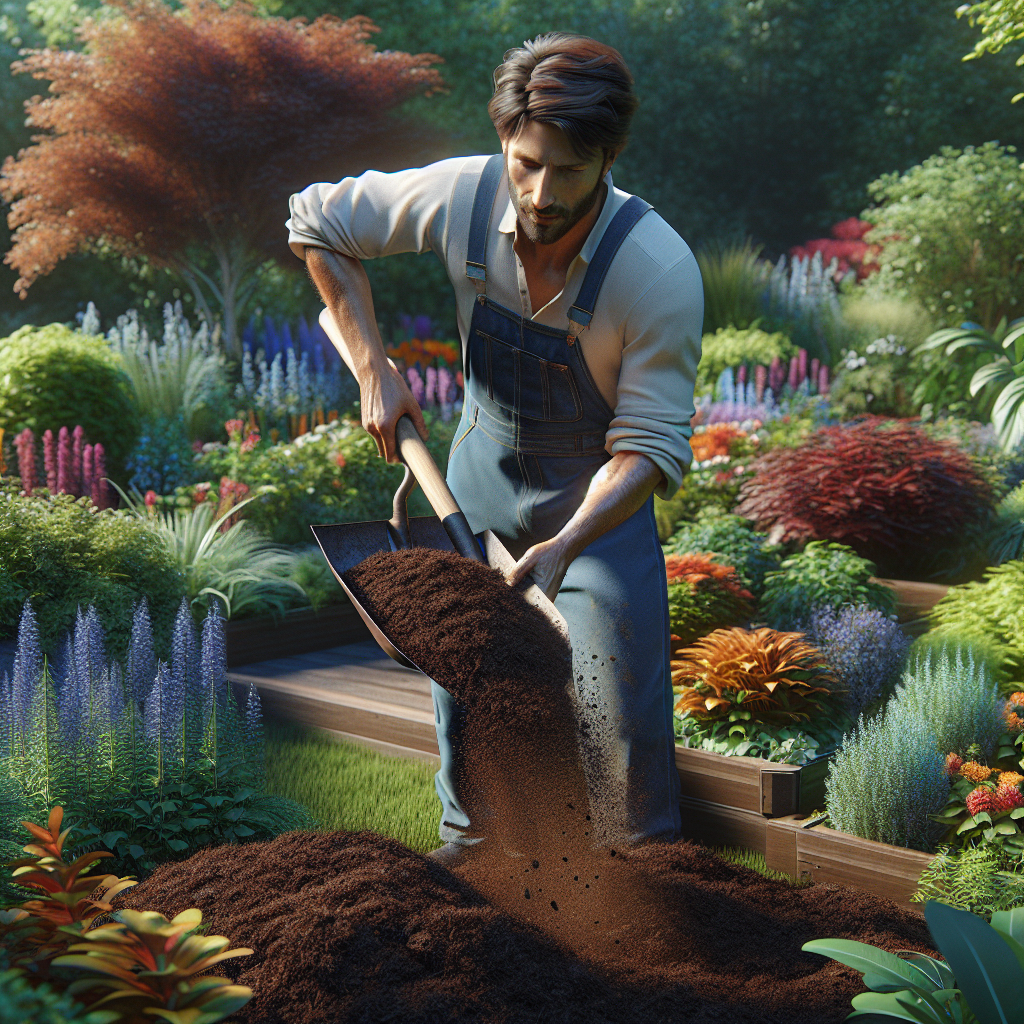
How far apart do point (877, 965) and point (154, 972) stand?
1.27 metres

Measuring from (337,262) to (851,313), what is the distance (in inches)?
371

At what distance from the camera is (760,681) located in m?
3.47

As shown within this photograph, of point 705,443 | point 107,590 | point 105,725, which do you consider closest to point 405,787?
point 105,725

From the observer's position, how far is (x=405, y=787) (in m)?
3.62

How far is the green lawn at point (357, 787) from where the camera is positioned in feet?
10.5

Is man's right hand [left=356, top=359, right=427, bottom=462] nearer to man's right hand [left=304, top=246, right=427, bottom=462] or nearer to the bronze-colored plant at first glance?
man's right hand [left=304, top=246, right=427, bottom=462]

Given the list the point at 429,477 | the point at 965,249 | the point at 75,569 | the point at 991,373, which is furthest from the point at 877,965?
the point at 965,249

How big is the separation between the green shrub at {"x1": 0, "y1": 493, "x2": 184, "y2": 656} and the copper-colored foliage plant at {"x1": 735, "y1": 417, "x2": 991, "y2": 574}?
308 centimetres

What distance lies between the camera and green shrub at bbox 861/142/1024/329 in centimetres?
1116

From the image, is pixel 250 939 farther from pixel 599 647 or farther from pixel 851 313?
pixel 851 313

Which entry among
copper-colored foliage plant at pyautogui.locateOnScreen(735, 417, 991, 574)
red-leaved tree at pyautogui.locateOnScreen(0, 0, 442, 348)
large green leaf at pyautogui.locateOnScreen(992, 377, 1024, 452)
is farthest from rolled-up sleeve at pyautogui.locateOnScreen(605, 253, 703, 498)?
red-leaved tree at pyautogui.locateOnScreen(0, 0, 442, 348)

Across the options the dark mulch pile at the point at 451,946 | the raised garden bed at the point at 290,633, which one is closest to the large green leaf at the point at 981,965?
the dark mulch pile at the point at 451,946

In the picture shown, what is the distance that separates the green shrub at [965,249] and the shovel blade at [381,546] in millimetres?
9704

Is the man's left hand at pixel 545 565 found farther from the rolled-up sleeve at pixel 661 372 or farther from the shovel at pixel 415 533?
the rolled-up sleeve at pixel 661 372
